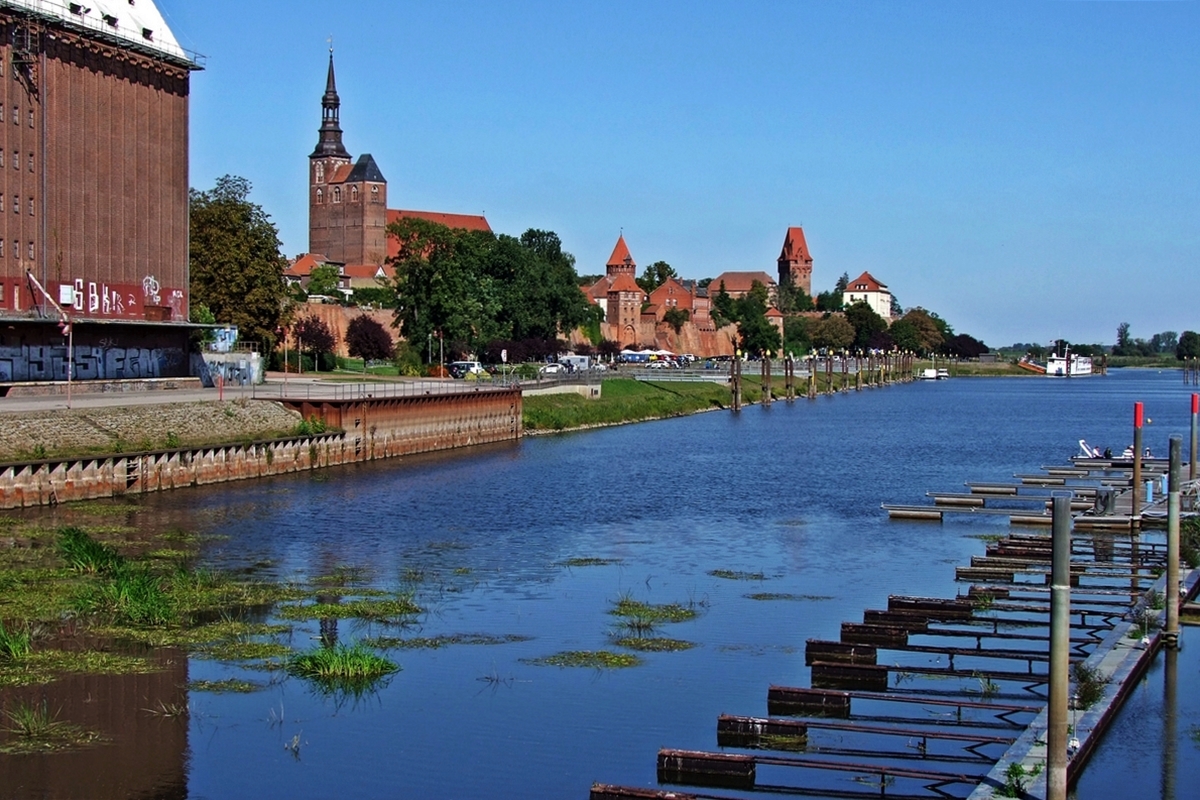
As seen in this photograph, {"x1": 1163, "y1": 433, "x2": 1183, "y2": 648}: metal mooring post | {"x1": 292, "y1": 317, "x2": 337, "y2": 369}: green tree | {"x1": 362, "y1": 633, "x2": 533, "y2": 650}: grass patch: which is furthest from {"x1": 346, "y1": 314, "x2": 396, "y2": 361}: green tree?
{"x1": 1163, "y1": 433, "x2": 1183, "y2": 648}: metal mooring post

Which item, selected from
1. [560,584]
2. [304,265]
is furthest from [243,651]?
[304,265]

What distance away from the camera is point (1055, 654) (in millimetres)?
14727

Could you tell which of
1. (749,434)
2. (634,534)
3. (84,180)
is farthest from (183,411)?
(749,434)

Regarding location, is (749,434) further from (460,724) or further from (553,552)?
(460,724)

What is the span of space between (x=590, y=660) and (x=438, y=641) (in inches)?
111

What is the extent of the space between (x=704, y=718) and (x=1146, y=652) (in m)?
7.23

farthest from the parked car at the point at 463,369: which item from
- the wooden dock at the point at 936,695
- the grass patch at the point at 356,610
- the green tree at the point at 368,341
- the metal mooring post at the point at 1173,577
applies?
the metal mooring post at the point at 1173,577

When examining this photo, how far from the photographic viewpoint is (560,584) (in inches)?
1189

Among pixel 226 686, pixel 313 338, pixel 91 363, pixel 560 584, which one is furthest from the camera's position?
pixel 313 338

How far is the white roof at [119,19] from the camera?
56188 millimetres

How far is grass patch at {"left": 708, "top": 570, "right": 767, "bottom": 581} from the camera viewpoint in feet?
102

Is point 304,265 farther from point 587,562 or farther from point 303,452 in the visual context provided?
point 587,562

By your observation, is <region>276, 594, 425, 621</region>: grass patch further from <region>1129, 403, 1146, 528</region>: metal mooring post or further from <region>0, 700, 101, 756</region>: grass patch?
<region>1129, 403, 1146, 528</region>: metal mooring post

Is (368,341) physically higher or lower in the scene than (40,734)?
higher
